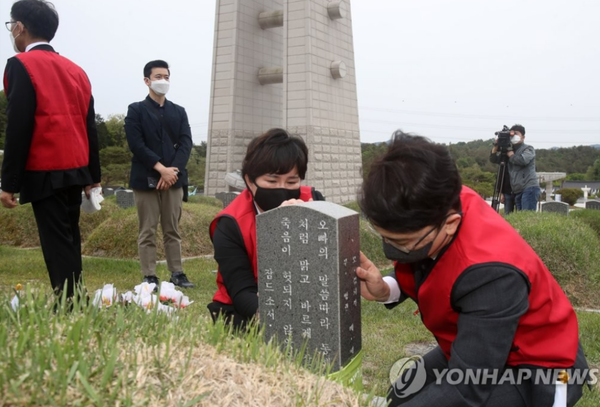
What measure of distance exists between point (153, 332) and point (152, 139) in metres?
4.49

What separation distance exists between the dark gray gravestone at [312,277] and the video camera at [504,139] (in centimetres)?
721

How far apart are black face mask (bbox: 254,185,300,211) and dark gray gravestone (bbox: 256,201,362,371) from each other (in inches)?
18.3

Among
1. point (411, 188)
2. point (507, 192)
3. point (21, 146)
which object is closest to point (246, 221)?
point (411, 188)

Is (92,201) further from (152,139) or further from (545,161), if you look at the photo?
(545,161)

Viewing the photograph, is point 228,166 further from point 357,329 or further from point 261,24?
point 357,329

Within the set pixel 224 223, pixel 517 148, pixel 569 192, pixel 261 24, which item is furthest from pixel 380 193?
pixel 569 192

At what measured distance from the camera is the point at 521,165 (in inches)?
358

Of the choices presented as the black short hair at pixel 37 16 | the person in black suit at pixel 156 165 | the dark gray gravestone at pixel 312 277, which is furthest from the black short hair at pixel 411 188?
the person in black suit at pixel 156 165

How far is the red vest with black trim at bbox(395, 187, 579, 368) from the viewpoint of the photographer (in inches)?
71.8

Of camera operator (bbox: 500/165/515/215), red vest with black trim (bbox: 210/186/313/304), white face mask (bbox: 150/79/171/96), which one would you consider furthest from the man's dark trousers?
camera operator (bbox: 500/165/515/215)

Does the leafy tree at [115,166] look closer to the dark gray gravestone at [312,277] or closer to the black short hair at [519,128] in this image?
the black short hair at [519,128]

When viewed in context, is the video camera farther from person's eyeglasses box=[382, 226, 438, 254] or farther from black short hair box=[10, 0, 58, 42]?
person's eyeglasses box=[382, 226, 438, 254]

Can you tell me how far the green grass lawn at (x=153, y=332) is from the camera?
1377 mm

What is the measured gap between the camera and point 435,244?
191 cm
